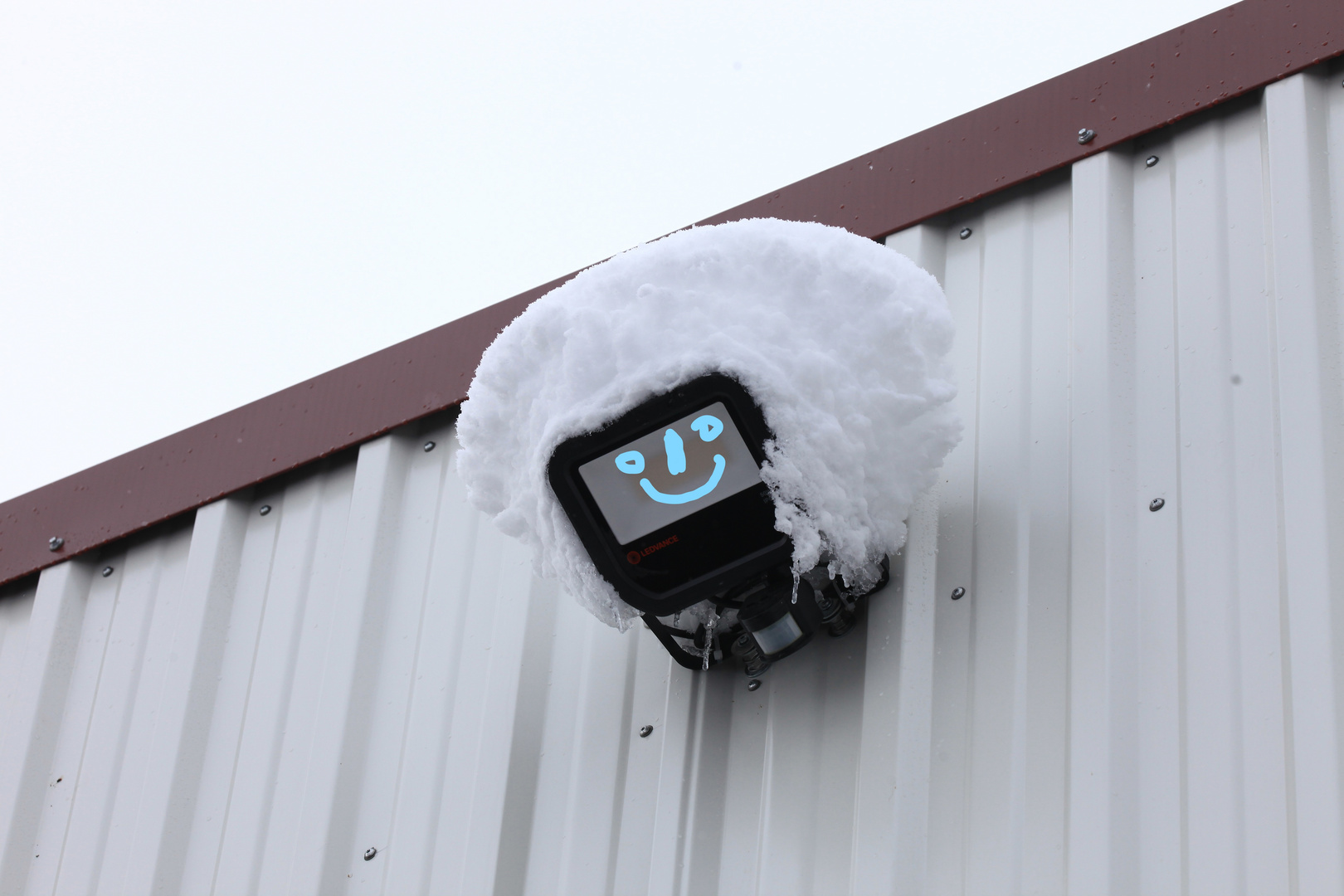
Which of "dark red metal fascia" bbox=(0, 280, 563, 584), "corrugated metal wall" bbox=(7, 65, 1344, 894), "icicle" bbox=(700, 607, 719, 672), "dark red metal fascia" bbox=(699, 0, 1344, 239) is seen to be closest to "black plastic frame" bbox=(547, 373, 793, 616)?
"icicle" bbox=(700, 607, 719, 672)

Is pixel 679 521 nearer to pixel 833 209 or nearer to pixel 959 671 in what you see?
pixel 959 671

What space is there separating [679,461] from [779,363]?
206 millimetres

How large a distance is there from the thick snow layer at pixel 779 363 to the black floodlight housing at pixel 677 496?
26 millimetres

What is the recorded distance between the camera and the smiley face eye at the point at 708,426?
191 centimetres

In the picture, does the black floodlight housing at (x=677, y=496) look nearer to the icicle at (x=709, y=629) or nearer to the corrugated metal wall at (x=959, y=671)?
the icicle at (x=709, y=629)

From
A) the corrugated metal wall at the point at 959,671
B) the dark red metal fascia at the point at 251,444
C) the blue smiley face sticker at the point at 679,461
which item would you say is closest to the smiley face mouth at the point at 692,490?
the blue smiley face sticker at the point at 679,461

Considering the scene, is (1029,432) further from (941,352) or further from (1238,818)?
(1238,818)

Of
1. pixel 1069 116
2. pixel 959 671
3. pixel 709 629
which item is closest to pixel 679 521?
pixel 709 629

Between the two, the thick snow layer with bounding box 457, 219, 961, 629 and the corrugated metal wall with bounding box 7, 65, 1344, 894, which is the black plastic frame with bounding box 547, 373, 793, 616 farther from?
the corrugated metal wall with bounding box 7, 65, 1344, 894

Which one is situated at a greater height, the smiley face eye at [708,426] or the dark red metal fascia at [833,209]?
the dark red metal fascia at [833,209]

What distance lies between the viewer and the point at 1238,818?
1.71 m

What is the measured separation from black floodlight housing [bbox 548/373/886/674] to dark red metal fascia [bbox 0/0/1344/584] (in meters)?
0.81

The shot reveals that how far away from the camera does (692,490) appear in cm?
194

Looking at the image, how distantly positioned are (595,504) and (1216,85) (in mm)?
1290
